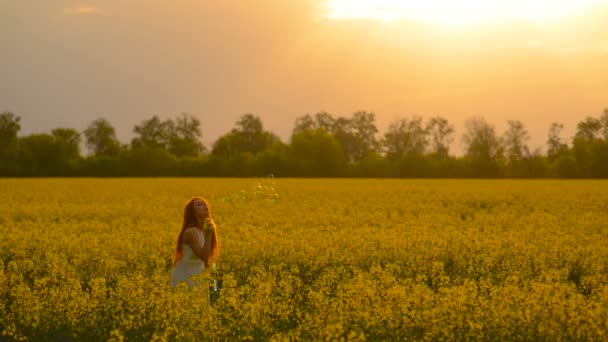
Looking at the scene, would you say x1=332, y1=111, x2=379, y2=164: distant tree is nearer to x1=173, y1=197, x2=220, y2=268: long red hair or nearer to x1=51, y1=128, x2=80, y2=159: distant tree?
x1=51, y1=128, x2=80, y2=159: distant tree

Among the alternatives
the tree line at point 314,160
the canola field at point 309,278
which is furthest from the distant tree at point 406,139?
the canola field at point 309,278

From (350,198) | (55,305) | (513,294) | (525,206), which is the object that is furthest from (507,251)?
(350,198)

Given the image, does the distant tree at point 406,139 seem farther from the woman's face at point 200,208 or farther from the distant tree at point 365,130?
the woman's face at point 200,208

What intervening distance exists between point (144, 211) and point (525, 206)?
578 inches

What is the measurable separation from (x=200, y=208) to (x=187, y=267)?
878 mm

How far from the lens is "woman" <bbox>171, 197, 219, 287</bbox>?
9.59 metres

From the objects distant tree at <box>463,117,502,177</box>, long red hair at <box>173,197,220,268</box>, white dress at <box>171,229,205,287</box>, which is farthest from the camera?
distant tree at <box>463,117,502,177</box>

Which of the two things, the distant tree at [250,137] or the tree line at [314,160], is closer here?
the tree line at [314,160]

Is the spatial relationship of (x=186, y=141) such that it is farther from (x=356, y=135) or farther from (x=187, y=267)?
(x=187, y=267)

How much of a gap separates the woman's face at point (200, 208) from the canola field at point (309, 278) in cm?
87

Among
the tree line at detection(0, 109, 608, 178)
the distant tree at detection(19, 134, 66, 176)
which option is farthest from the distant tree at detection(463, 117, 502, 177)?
the distant tree at detection(19, 134, 66, 176)

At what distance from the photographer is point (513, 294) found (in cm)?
927

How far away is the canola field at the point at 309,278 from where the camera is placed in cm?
845

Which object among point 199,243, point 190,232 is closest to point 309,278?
point 199,243
